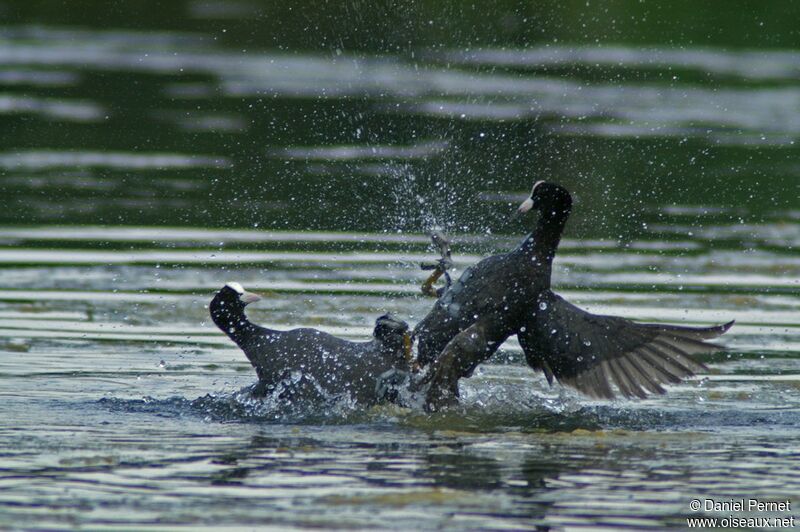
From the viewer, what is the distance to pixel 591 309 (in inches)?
372

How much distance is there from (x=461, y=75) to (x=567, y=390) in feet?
35.3

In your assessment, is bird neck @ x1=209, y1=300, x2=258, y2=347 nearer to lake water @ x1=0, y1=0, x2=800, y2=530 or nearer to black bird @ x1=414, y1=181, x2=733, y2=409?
lake water @ x1=0, y1=0, x2=800, y2=530

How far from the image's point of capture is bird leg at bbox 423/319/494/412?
7.41 metres

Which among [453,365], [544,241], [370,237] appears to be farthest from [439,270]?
[370,237]

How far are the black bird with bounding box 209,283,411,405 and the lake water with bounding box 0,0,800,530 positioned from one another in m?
0.20

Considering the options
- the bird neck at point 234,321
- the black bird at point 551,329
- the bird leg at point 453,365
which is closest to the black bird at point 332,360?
the bird neck at point 234,321

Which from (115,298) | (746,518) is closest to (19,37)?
(115,298)

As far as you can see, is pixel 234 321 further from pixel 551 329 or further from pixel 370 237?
pixel 370 237

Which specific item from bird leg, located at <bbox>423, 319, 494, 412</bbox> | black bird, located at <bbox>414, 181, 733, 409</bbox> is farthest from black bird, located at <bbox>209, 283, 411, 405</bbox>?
black bird, located at <bbox>414, 181, 733, 409</bbox>

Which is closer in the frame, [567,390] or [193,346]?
[567,390]

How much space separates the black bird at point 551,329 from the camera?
7.86 metres

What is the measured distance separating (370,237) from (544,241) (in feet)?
11.6

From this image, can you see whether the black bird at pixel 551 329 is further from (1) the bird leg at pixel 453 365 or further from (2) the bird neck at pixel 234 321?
(2) the bird neck at pixel 234 321

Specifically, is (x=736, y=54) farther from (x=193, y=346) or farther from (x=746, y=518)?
(x=746, y=518)
